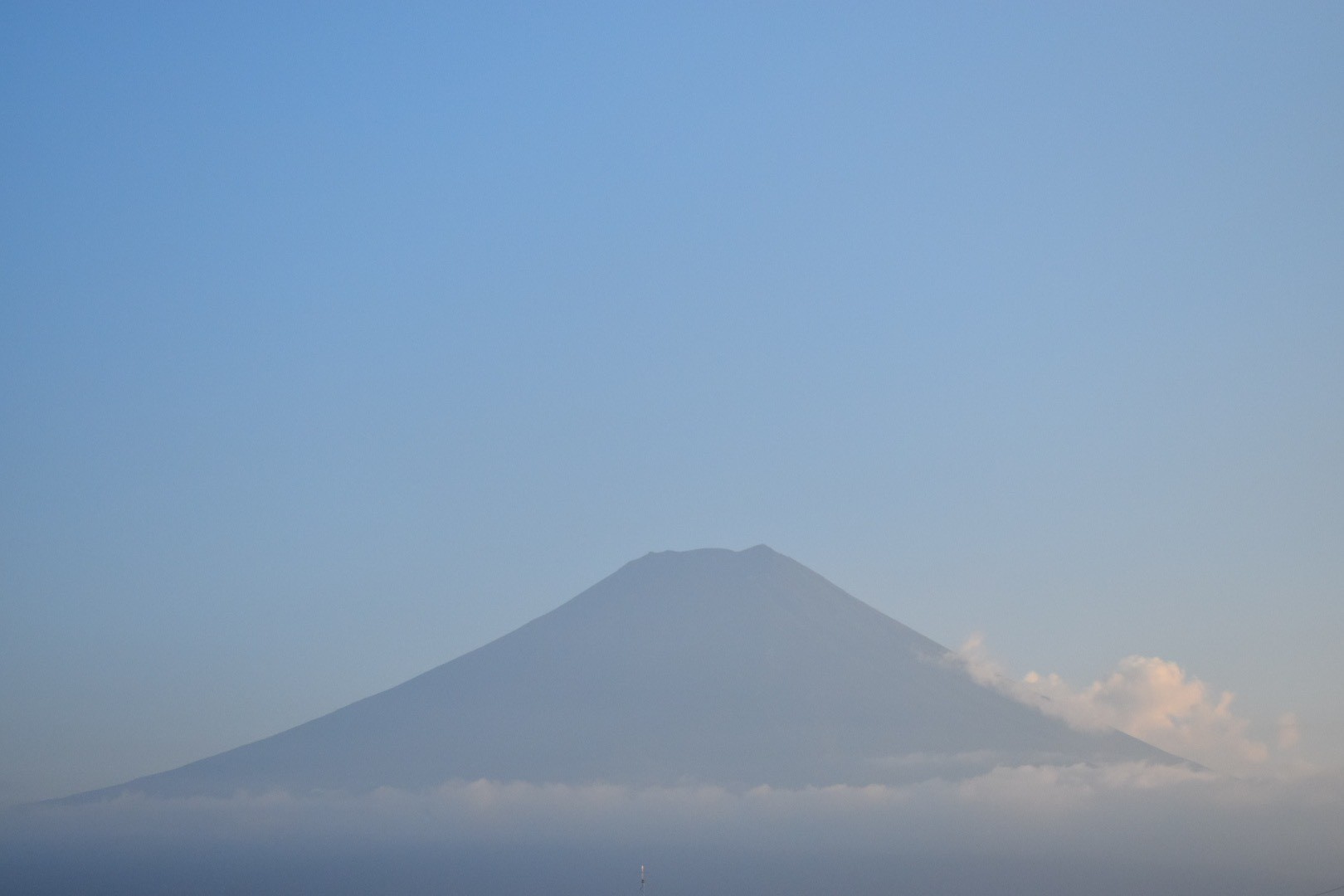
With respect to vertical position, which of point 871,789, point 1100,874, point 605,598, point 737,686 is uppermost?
point 605,598

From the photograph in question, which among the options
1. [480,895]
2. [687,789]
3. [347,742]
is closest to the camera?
[480,895]

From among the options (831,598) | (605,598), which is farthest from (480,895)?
(831,598)

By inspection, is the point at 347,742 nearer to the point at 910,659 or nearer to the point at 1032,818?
the point at 910,659

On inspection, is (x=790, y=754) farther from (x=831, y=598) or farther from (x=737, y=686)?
(x=831, y=598)

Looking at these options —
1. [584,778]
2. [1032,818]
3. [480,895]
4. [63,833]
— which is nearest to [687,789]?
[584,778]

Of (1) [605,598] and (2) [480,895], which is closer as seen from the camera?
(2) [480,895]

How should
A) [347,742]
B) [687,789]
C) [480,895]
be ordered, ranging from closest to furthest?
[480,895] → [687,789] → [347,742]

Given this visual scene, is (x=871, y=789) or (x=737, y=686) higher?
(x=737, y=686)
